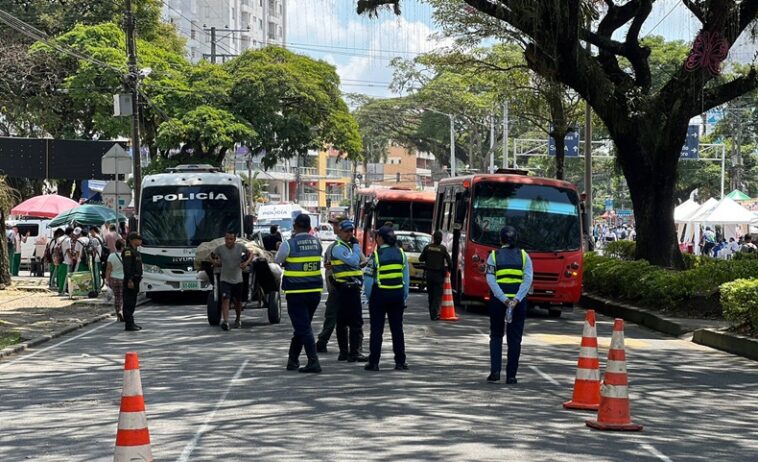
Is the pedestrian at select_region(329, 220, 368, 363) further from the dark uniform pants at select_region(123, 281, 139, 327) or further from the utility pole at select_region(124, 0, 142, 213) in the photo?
the utility pole at select_region(124, 0, 142, 213)

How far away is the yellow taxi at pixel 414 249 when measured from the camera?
1180 inches

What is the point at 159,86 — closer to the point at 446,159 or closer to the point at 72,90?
the point at 72,90

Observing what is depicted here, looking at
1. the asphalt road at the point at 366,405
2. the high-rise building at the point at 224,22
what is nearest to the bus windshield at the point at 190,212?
the asphalt road at the point at 366,405

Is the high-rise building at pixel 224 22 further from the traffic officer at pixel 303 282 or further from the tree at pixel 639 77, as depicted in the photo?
the traffic officer at pixel 303 282

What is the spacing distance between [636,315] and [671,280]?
1.11 m

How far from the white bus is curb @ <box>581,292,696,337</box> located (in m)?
8.22

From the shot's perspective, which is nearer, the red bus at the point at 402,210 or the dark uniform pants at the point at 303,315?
the dark uniform pants at the point at 303,315

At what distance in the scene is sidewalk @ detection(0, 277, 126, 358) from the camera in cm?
1900

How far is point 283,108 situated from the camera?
50.2m

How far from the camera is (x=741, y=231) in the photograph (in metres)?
56.9

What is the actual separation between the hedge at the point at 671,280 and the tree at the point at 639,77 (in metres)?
1.17

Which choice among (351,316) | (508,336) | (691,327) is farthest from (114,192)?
(508,336)

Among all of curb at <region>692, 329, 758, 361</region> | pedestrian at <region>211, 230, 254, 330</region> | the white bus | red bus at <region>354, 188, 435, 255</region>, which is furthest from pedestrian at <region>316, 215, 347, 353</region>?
red bus at <region>354, 188, 435, 255</region>

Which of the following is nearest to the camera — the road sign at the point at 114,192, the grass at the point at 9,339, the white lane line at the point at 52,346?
the white lane line at the point at 52,346
